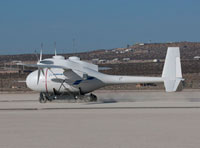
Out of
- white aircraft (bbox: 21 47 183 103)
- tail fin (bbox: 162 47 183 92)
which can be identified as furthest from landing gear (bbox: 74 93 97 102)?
tail fin (bbox: 162 47 183 92)

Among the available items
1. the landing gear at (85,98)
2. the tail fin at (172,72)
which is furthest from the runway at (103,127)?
the landing gear at (85,98)

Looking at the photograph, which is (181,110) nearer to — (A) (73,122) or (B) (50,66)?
(A) (73,122)

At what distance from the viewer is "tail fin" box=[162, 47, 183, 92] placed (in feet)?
117

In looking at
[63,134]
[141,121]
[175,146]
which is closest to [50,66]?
[141,121]

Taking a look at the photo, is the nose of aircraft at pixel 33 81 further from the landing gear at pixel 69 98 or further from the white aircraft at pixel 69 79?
the landing gear at pixel 69 98

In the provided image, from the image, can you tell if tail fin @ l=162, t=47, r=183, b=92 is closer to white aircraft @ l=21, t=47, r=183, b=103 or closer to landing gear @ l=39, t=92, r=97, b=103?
white aircraft @ l=21, t=47, r=183, b=103

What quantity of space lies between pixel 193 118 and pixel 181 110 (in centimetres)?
438

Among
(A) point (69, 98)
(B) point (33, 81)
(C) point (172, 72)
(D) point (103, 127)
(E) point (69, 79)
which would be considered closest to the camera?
(D) point (103, 127)

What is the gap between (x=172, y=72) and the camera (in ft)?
119

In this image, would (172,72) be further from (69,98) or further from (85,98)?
(69,98)

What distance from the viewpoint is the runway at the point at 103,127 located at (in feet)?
59.7

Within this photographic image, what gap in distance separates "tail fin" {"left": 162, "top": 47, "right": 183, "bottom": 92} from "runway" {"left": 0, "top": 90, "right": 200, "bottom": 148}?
3.99 m

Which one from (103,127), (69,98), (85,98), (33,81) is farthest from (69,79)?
(103,127)

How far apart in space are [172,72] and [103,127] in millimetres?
14877
